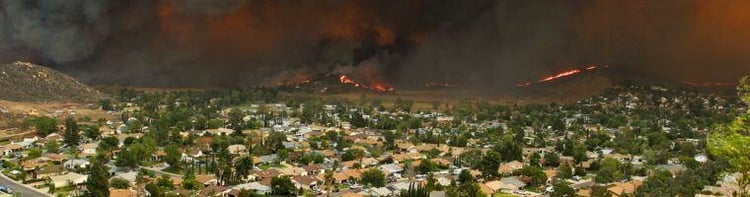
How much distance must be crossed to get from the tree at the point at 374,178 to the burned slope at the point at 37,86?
97.5ft

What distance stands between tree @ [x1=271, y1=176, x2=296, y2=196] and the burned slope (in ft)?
96.2

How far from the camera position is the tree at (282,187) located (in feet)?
77.2

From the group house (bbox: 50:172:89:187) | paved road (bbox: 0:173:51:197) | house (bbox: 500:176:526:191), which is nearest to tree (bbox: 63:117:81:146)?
paved road (bbox: 0:173:51:197)

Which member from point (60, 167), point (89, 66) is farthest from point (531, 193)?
point (89, 66)

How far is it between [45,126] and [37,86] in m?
15.3

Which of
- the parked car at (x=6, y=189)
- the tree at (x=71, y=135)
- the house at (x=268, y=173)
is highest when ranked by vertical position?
the tree at (x=71, y=135)

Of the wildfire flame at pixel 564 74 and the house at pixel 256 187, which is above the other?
the wildfire flame at pixel 564 74

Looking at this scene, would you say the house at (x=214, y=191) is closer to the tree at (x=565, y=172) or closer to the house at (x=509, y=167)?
the house at (x=509, y=167)

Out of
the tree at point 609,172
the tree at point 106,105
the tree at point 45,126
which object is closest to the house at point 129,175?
the tree at point 45,126

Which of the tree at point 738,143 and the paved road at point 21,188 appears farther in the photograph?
the paved road at point 21,188

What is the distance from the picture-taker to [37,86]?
49344 millimetres

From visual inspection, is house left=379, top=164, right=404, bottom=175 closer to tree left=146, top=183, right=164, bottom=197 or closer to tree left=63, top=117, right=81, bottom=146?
tree left=146, top=183, right=164, bottom=197

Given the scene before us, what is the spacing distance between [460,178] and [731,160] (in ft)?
65.8

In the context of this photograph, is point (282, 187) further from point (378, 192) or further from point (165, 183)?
point (165, 183)
